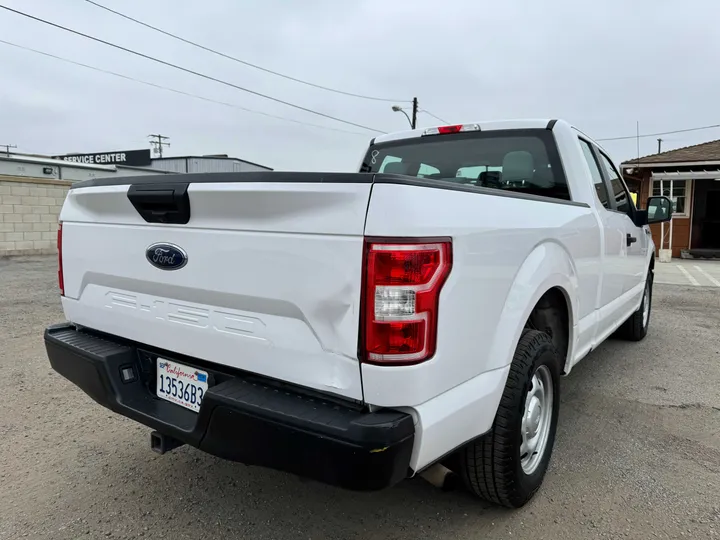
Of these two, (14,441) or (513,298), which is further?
(14,441)

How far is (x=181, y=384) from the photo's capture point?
7.10ft

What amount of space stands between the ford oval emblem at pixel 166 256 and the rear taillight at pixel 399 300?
2.81ft

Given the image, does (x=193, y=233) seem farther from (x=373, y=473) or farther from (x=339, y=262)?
(x=373, y=473)

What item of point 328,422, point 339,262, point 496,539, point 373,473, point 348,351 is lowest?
point 496,539

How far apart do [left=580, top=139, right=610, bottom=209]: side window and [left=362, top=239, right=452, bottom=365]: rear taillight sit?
2.32 m

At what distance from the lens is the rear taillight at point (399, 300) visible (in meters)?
1.61

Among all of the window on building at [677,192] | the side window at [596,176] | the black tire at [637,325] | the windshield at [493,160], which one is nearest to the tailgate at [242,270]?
the windshield at [493,160]

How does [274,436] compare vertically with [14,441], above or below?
above

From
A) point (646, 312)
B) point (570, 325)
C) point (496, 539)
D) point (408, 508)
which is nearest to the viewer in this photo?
point (496, 539)

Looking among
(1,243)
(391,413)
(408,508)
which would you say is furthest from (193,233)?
(1,243)

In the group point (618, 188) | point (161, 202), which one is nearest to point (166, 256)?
point (161, 202)

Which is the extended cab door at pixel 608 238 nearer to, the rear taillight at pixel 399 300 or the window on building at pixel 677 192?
the rear taillight at pixel 399 300

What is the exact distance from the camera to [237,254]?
1.90 metres

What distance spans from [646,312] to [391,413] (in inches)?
198
